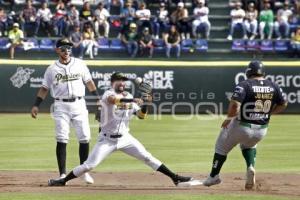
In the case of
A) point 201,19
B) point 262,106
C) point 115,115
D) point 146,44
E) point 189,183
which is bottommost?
point 146,44

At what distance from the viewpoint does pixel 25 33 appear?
107 feet

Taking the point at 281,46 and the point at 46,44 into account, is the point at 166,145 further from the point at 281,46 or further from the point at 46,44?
the point at 281,46

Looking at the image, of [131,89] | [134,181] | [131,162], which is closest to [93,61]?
[131,89]

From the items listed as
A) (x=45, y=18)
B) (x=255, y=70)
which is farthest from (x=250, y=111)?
(x=45, y=18)

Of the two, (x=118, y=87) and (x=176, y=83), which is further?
(x=176, y=83)

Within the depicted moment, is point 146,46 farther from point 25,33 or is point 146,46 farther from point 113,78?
point 113,78

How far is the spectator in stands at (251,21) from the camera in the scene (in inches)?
1266

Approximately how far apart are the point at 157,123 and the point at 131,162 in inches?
282

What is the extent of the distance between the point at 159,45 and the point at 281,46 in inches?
193

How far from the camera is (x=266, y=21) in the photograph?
3231cm

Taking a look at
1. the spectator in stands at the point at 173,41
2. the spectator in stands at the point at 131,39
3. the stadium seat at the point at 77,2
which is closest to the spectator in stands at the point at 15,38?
the stadium seat at the point at 77,2

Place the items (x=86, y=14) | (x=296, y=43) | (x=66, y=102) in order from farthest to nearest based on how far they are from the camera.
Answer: (x=86, y=14) < (x=296, y=43) < (x=66, y=102)

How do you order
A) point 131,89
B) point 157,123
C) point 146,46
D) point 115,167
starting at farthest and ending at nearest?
1. point 146,46
2. point 131,89
3. point 157,123
4. point 115,167

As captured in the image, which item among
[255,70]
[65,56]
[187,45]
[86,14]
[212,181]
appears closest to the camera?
[255,70]
